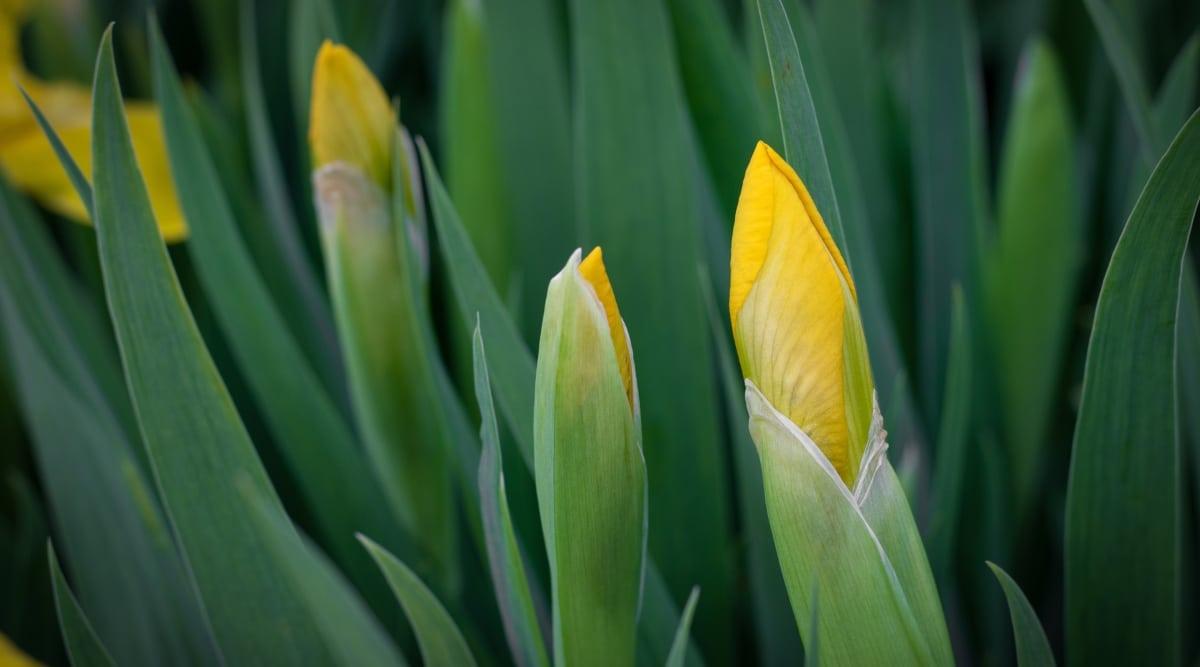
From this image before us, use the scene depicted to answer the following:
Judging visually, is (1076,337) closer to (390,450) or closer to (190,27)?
(390,450)

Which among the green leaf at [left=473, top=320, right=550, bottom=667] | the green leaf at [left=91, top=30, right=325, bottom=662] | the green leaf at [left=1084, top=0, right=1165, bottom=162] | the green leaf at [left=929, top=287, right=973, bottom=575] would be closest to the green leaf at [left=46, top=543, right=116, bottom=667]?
the green leaf at [left=91, top=30, right=325, bottom=662]

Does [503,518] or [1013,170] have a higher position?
[1013,170]

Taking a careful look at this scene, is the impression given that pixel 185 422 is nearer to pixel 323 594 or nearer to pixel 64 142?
pixel 323 594

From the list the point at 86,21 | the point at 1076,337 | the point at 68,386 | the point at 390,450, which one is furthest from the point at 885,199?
the point at 86,21

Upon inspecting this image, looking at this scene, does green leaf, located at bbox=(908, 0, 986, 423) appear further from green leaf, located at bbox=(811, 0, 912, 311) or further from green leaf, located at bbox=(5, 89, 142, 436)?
green leaf, located at bbox=(5, 89, 142, 436)

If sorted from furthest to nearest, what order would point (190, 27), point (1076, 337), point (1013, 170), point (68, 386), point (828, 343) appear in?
point (190, 27) < point (1076, 337) < point (1013, 170) < point (68, 386) < point (828, 343)

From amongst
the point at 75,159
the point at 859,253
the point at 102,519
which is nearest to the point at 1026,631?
the point at 859,253
